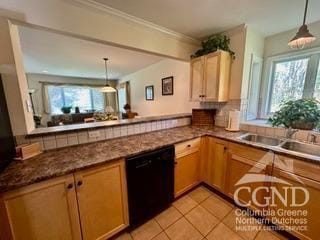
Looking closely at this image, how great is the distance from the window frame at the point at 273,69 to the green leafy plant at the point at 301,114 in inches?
18.9

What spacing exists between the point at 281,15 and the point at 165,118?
6.43 feet

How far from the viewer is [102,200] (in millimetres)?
1262

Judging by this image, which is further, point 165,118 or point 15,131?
point 165,118

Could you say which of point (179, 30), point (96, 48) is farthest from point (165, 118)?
point (96, 48)

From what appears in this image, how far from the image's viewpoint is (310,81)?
76.3 inches

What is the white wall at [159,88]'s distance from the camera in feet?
10.7

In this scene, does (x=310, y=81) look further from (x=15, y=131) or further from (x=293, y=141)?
(x=15, y=131)

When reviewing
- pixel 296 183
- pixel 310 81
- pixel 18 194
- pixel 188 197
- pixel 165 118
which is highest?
pixel 310 81

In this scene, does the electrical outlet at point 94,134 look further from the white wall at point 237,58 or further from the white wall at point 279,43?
the white wall at point 279,43

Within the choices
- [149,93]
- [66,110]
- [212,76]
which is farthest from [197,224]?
[66,110]

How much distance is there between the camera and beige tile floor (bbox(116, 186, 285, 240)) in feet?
4.79

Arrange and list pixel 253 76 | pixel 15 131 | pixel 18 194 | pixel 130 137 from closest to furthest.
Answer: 1. pixel 18 194
2. pixel 15 131
3. pixel 130 137
4. pixel 253 76

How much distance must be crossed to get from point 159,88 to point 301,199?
361 cm

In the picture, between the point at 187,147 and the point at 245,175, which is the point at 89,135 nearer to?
the point at 187,147
